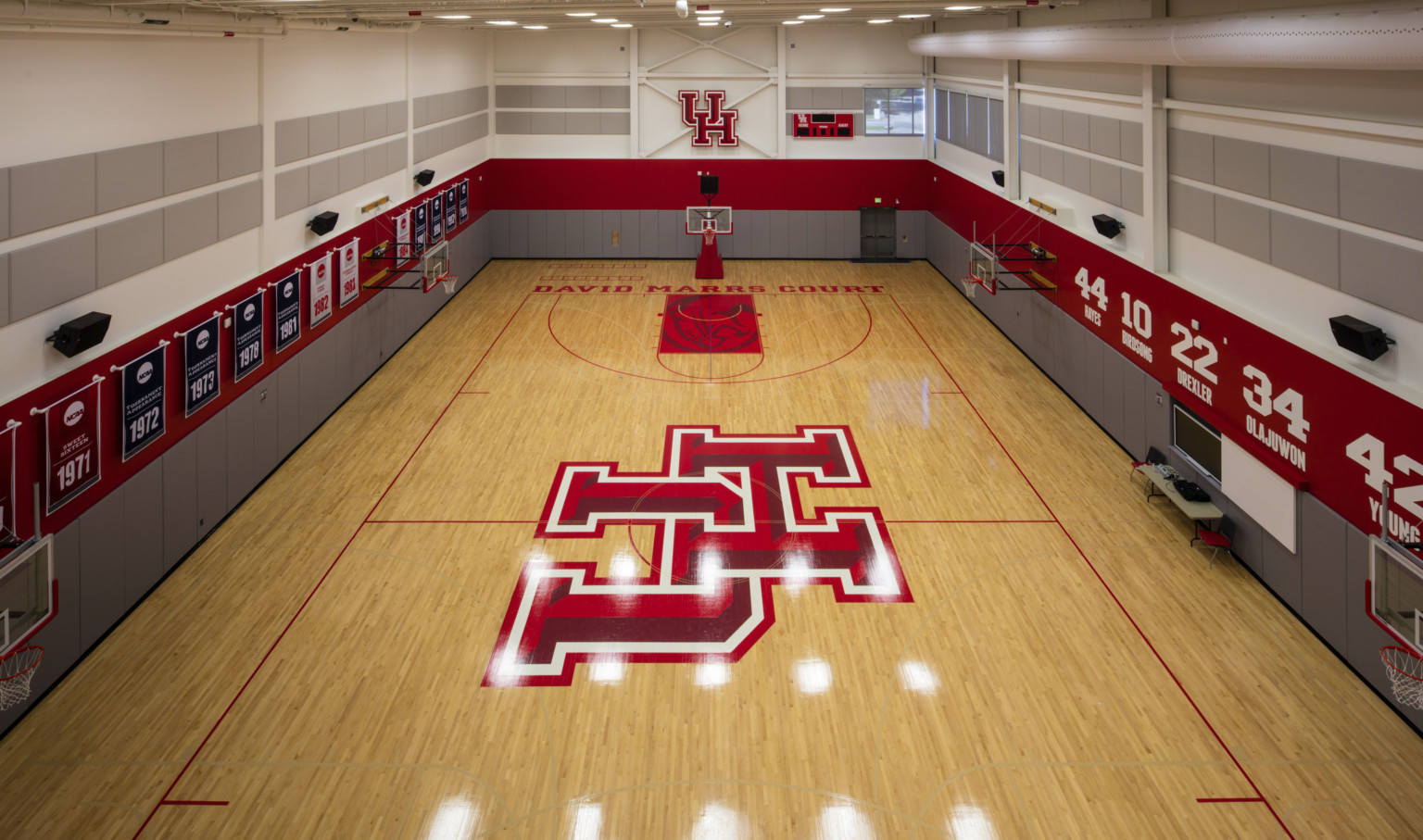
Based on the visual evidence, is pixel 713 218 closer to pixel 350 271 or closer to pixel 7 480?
pixel 350 271

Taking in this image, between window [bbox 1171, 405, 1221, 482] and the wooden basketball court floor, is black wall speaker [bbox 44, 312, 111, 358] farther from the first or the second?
window [bbox 1171, 405, 1221, 482]

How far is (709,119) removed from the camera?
31219 millimetres

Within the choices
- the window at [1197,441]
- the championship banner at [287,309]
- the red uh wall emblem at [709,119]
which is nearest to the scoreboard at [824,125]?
the red uh wall emblem at [709,119]

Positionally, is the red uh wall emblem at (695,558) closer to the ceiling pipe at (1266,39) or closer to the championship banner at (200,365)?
the championship banner at (200,365)

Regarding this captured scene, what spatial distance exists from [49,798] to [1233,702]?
34.2 ft

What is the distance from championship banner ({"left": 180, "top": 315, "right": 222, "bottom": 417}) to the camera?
12.9 metres

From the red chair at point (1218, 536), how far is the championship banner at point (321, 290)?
44.7ft

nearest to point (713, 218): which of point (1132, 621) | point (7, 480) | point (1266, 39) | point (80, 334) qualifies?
point (1266, 39)

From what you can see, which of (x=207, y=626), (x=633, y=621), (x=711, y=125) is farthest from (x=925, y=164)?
(x=207, y=626)

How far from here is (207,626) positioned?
11258 mm

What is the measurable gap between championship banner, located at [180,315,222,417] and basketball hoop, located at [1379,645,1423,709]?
13.4 m

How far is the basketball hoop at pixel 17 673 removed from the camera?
350 inches

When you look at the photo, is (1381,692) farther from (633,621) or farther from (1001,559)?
(633,621)

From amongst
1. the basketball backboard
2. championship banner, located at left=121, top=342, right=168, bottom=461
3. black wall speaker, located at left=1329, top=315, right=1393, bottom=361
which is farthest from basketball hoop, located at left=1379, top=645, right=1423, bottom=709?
the basketball backboard
